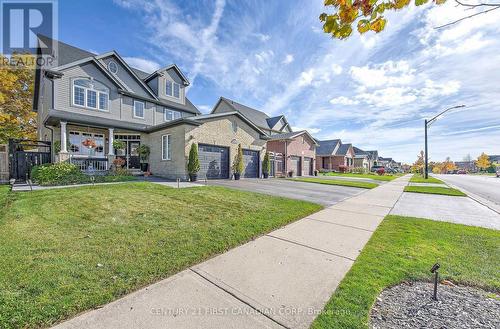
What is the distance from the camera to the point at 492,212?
297 inches

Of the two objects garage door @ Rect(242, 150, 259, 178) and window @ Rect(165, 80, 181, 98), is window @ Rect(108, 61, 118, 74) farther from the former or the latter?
garage door @ Rect(242, 150, 259, 178)

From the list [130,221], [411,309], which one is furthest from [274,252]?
[130,221]

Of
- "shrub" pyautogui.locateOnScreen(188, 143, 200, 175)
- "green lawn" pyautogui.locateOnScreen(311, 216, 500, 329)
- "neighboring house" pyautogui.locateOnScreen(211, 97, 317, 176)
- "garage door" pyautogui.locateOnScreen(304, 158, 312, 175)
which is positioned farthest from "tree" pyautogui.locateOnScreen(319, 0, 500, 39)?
"garage door" pyautogui.locateOnScreen(304, 158, 312, 175)

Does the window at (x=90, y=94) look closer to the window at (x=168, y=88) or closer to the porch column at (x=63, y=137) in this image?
the porch column at (x=63, y=137)

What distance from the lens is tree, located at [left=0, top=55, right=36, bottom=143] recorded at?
1870 centimetres

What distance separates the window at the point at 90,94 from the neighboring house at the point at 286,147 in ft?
27.4

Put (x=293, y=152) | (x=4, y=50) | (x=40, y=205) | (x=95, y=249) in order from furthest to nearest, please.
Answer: (x=293, y=152), (x=4, y=50), (x=40, y=205), (x=95, y=249)

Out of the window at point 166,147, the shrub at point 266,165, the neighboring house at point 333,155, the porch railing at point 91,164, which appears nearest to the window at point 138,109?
the window at point 166,147

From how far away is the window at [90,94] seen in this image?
14.4 meters

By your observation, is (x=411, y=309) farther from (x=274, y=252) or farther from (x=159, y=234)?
(x=159, y=234)

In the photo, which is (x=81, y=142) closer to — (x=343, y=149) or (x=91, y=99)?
(x=91, y=99)

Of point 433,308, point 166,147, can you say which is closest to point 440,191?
point 433,308

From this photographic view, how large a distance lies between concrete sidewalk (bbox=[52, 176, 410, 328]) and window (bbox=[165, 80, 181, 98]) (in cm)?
2016

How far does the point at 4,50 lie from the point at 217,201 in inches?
974
